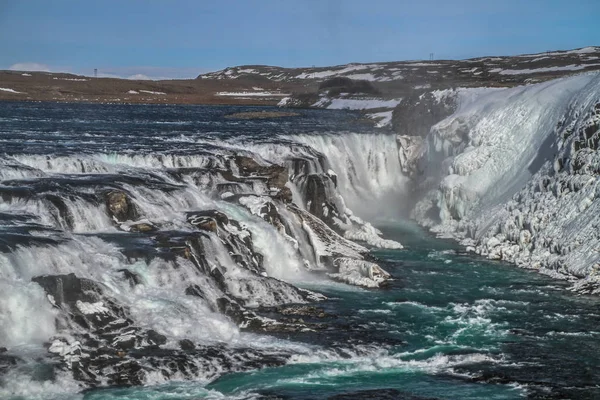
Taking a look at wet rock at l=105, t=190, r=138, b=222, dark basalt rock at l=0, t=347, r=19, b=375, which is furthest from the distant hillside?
dark basalt rock at l=0, t=347, r=19, b=375

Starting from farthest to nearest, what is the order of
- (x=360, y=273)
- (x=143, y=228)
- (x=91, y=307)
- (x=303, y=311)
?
1. (x=360, y=273)
2. (x=143, y=228)
3. (x=303, y=311)
4. (x=91, y=307)

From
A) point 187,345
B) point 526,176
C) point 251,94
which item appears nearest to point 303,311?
point 187,345

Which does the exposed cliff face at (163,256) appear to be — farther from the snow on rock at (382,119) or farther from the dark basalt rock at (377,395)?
the snow on rock at (382,119)

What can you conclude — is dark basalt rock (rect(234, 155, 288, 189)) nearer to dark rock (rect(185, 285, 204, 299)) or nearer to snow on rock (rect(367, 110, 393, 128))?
dark rock (rect(185, 285, 204, 299))

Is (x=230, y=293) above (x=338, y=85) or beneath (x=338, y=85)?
beneath

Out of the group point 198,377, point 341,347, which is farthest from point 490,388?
point 198,377

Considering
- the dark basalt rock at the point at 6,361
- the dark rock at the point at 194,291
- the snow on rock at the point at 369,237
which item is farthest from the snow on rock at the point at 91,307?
the snow on rock at the point at 369,237

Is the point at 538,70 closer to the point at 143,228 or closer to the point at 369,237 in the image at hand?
the point at 369,237

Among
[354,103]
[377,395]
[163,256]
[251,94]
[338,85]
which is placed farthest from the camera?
[251,94]

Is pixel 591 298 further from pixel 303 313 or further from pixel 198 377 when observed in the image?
pixel 198 377
